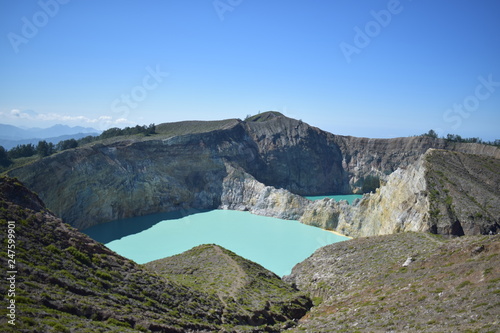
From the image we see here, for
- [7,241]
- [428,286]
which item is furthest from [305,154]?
[7,241]

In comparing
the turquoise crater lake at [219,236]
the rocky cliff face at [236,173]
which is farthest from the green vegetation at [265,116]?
the turquoise crater lake at [219,236]

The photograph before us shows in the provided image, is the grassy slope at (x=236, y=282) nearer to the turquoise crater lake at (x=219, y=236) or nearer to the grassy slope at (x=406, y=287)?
the grassy slope at (x=406, y=287)

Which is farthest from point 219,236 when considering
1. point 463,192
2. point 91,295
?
point 91,295

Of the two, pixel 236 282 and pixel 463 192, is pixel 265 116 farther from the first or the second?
Result: pixel 236 282

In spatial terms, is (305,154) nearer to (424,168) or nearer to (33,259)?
(424,168)

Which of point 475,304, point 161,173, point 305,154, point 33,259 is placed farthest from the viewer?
point 305,154
